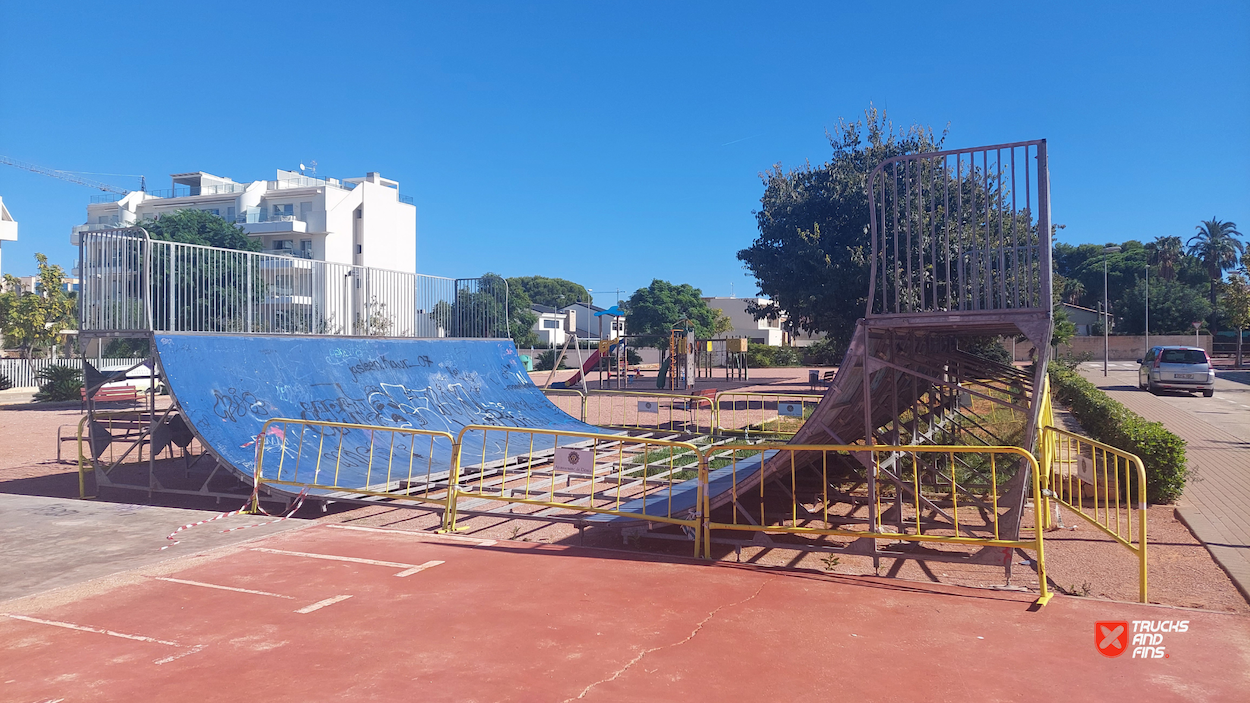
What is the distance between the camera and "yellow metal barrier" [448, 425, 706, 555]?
26.0 feet

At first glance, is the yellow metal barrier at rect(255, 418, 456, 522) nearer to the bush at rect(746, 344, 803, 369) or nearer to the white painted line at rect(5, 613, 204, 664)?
the white painted line at rect(5, 613, 204, 664)

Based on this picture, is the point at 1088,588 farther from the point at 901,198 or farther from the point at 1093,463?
the point at 901,198

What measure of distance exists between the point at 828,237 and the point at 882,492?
39.3 feet

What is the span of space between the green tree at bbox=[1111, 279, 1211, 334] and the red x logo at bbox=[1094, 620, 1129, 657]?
7651 cm

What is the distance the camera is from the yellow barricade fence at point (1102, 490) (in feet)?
19.5

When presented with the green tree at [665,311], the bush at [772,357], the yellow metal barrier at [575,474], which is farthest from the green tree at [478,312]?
the green tree at [665,311]

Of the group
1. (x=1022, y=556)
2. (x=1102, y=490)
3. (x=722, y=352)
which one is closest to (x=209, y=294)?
(x=1022, y=556)

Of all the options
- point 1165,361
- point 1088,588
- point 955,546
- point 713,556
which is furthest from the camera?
point 1165,361

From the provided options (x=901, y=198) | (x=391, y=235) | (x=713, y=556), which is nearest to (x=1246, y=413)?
(x=901, y=198)

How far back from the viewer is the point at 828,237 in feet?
70.7

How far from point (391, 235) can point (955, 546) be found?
71.4 metres

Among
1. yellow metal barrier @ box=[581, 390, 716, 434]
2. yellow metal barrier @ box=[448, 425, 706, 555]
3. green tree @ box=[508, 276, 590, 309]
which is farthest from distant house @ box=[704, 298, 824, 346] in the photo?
yellow metal barrier @ box=[448, 425, 706, 555]

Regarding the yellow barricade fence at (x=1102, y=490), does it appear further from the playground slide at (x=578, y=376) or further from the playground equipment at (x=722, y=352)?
the playground equipment at (x=722, y=352)

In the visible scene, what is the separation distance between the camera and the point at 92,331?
35.5 feet
